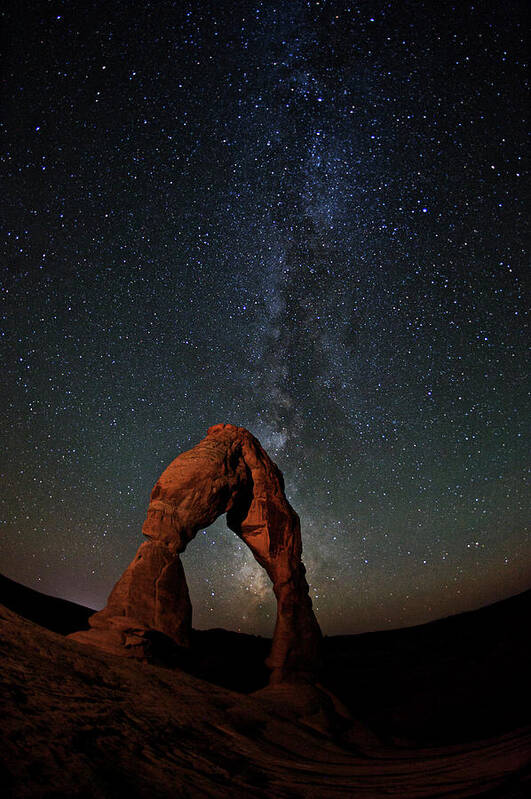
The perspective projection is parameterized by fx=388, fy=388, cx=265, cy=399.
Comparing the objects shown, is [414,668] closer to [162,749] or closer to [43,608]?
[43,608]

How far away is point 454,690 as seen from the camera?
1403 cm

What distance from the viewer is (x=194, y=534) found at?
8336mm

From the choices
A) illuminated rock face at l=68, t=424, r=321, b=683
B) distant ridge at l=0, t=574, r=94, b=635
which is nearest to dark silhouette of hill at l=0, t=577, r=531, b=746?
distant ridge at l=0, t=574, r=94, b=635

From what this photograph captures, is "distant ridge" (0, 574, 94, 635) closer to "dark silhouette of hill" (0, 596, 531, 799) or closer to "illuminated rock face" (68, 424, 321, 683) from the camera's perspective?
"illuminated rock face" (68, 424, 321, 683)

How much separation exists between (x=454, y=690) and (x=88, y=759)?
1689 cm

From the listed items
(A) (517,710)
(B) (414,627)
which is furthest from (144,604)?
(B) (414,627)

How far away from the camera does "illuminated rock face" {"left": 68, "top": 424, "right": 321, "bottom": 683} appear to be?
6.55 m

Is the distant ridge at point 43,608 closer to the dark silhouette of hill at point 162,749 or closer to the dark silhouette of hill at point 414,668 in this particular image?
the dark silhouette of hill at point 414,668

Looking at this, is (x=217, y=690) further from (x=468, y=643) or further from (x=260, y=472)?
(x=468, y=643)

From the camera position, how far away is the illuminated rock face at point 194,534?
6.55 m

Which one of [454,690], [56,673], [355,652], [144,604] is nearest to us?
[56,673]

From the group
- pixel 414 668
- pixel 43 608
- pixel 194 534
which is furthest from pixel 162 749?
pixel 43 608

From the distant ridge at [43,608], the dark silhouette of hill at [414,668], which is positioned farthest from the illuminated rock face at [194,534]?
the distant ridge at [43,608]

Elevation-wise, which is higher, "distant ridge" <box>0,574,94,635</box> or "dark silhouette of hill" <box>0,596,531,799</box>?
"dark silhouette of hill" <box>0,596,531,799</box>
